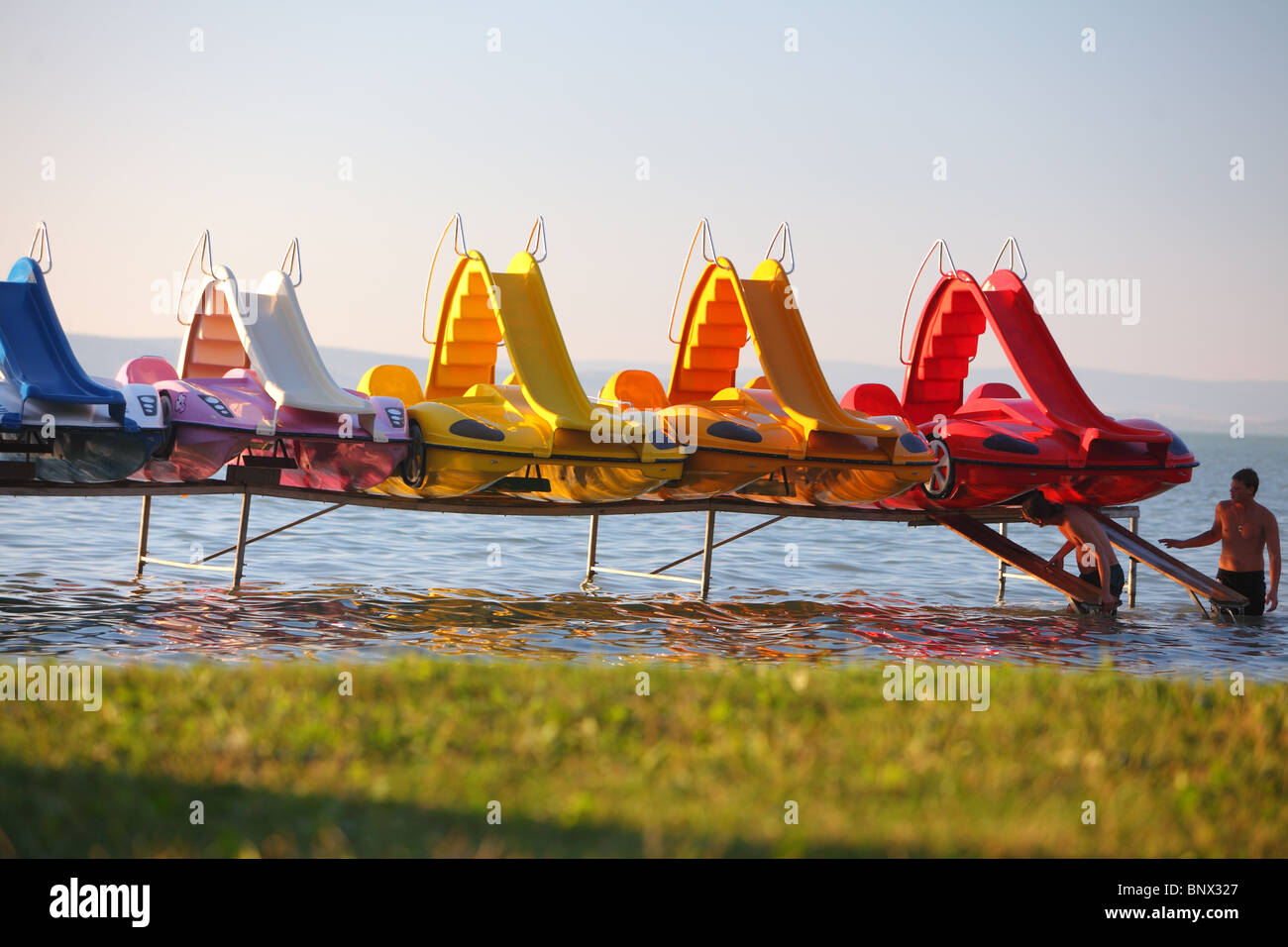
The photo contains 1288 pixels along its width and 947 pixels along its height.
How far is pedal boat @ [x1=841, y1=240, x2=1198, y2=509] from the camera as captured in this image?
46.7 ft

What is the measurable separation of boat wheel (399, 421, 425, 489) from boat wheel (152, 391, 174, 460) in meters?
2.01

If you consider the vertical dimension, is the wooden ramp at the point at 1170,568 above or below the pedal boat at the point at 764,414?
below

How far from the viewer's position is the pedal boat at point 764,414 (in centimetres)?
1295

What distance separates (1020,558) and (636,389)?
4.66m

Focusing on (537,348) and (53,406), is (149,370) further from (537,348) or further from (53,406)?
(537,348)

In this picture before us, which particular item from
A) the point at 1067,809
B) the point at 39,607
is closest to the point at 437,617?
the point at 39,607

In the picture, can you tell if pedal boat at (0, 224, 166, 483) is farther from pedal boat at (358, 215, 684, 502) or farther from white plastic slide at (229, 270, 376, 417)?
pedal boat at (358, 215, 684, 502)

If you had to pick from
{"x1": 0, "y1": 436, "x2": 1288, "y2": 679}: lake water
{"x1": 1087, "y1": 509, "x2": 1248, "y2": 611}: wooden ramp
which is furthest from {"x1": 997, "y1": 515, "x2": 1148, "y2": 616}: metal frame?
{"x1": 0, "y1": 436, "x2": 1288, "y2": 679}: lake water

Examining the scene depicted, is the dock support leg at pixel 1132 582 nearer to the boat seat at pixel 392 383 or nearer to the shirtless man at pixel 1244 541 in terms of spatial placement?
the shirtless man at pixel 1244 541

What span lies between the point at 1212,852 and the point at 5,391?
9.37m

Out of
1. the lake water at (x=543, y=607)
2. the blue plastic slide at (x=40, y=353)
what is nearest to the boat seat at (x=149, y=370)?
the blue plastic slide at (x=40, y=353)

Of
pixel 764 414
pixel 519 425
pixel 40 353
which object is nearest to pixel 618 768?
pixel 519 425

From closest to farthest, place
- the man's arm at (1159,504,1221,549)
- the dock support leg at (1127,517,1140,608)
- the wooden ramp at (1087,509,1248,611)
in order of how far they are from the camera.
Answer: the man's arm at (1159,504,1221,549), the wooden ramp at (1087,509,1248,611), the dock support leg at (1127,517,1140,608)

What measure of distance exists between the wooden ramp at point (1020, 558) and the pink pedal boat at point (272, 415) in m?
6.32
